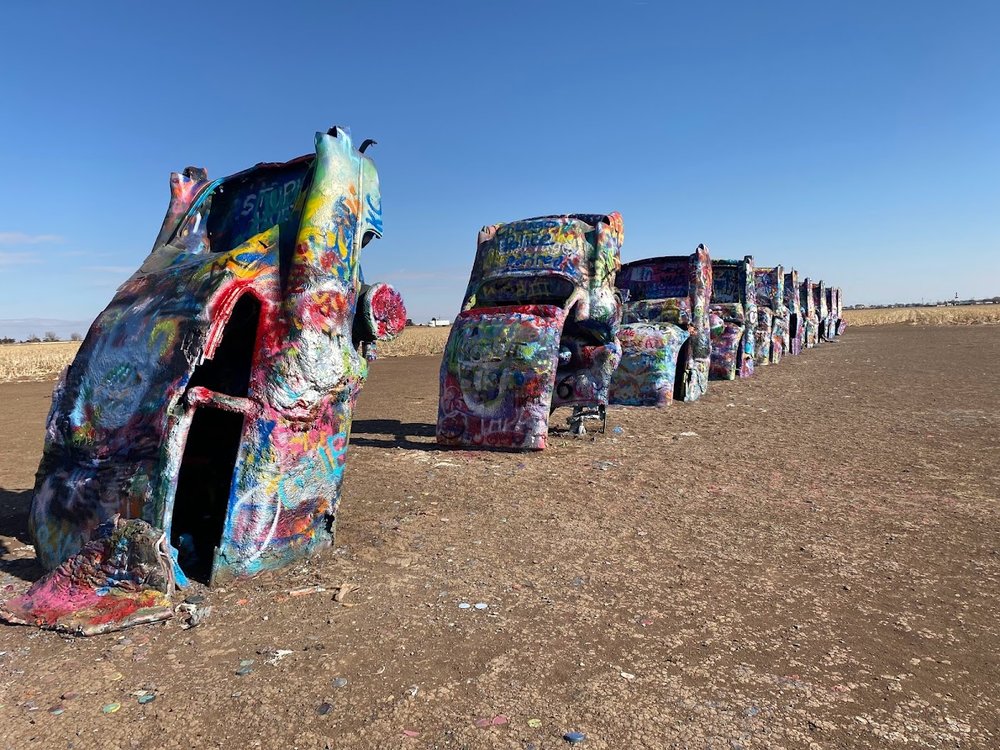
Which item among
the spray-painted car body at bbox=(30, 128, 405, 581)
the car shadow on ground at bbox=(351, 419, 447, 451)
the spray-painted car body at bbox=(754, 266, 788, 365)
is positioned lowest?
→ the car shadow on ground at bbox=(351, 419, 447, 451)

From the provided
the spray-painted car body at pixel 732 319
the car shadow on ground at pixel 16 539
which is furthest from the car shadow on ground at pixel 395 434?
the spray-painted car body at pixel 732 319

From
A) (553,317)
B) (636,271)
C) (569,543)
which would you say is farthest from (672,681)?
(636,271)

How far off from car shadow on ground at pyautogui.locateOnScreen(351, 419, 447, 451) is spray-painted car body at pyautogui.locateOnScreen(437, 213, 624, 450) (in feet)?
1.33

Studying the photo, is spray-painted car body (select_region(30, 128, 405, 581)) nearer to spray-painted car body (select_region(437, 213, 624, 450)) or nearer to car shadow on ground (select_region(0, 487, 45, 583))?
car shadow on ground (select_region(0, 487, 45, 583))

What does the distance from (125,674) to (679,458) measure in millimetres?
5141

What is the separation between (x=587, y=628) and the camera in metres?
2.99

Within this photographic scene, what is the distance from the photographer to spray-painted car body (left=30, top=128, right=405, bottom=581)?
A: 11.0 ft

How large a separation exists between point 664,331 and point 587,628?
7.78 meters

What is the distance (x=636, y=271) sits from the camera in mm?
12305

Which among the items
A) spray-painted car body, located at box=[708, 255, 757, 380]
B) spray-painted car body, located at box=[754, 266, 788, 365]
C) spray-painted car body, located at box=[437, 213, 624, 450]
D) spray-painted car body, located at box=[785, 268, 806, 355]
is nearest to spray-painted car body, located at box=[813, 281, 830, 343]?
spray-painted car body, located at box=[785, 268, 806, 355]

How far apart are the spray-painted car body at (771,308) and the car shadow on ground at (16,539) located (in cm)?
1638

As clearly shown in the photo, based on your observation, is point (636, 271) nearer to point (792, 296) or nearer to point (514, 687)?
point (514, 687)

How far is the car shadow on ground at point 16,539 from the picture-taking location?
12.1 feet

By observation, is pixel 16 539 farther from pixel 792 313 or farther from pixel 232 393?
pixel 792 313
